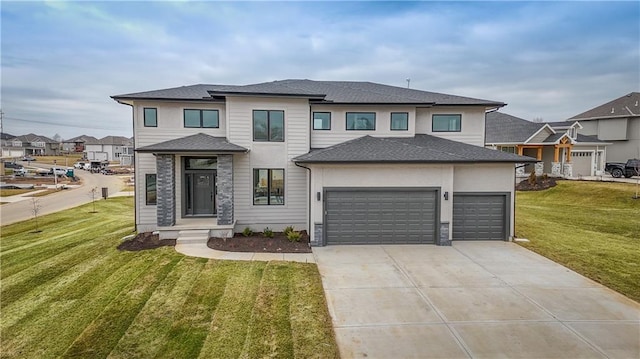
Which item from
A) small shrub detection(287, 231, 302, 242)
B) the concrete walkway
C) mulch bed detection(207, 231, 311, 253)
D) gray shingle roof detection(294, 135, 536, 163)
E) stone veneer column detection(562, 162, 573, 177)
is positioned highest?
gray shingle roof detection(294, 135, 536, 163)

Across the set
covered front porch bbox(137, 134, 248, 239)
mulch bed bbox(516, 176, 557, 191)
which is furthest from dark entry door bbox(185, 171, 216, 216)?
mulch bed bbox(516, 176, 557, 191)

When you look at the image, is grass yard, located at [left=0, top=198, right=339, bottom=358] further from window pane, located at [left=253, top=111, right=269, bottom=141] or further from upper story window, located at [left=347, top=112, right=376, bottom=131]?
upper story window, located at [left=347, top=112, right=376, bottom=131]

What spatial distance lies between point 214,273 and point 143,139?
25.5ft

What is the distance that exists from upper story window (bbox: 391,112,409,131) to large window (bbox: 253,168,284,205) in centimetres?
574

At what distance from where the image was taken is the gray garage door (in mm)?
12414

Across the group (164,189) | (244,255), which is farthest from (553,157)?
(164,189)

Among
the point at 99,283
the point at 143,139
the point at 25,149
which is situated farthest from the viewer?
the point at 25,149

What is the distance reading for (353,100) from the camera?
14742 millimetres

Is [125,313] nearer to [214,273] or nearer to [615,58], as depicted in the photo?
[214,273]

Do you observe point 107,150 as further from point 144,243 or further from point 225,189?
point 225,189

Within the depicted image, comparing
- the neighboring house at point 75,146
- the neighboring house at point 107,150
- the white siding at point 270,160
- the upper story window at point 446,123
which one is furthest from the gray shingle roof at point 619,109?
the neighboring house at point 75,146

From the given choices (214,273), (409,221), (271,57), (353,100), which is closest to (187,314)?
(214,273)

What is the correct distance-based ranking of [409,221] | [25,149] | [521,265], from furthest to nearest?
[25,149] < [409,221] < [521,265]

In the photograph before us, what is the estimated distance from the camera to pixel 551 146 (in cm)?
2941
